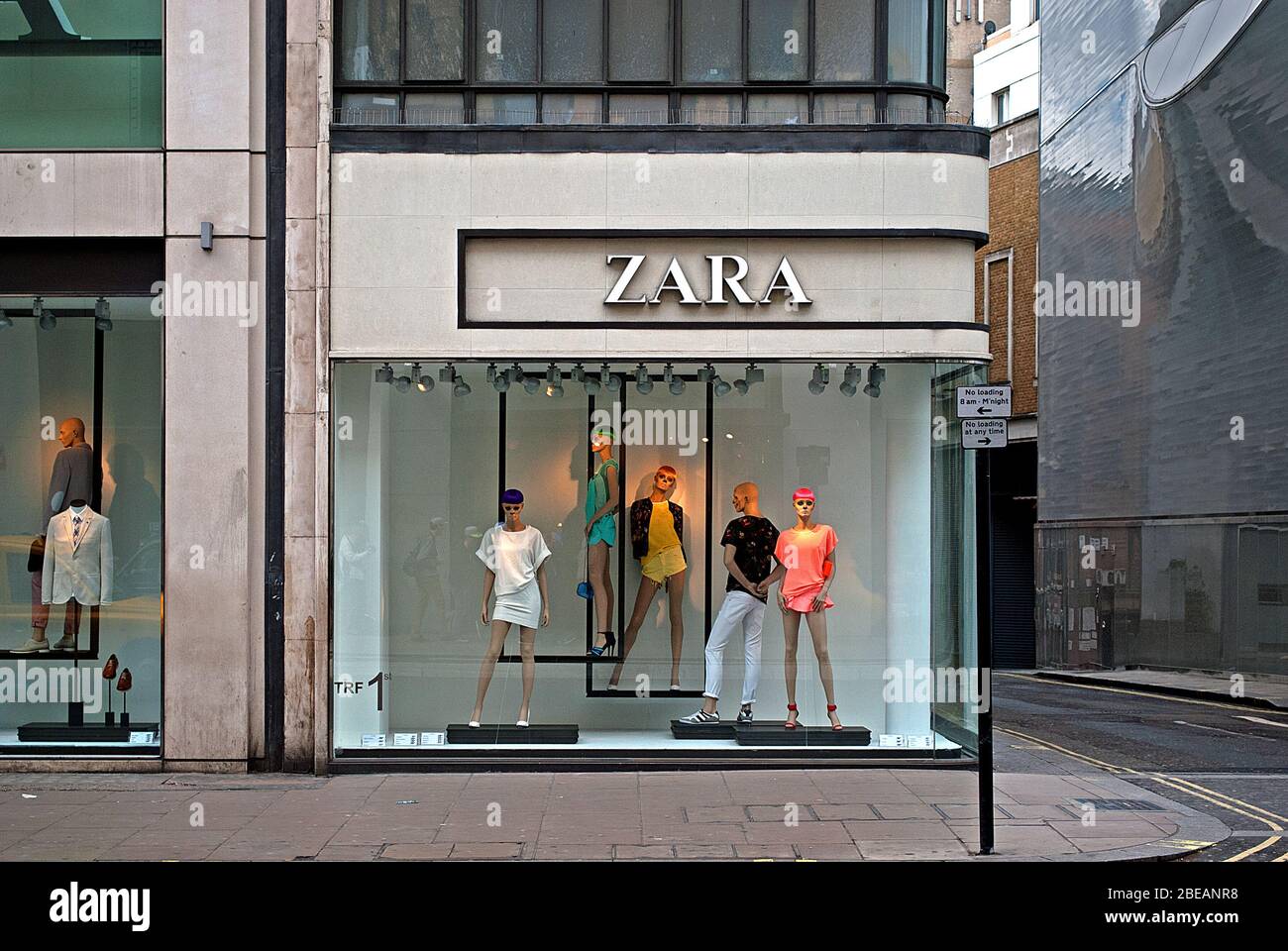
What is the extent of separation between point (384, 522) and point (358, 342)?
5.35 feet

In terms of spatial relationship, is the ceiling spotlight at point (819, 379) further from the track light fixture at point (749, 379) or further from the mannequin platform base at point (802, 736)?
the mannequin platform base at point (802, 736)

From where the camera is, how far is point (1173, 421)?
24.6 metres

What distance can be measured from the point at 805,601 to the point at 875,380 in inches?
78.9

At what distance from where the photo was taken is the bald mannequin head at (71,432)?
506 inches

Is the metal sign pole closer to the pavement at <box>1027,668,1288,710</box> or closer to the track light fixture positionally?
the track light fixture

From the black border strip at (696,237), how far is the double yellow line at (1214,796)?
4120 millimetres

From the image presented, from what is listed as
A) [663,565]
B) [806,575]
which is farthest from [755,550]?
[663,565]

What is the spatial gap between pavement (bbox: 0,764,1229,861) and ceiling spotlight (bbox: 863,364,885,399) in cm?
317

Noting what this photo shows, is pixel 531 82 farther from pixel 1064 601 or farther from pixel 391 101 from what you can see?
pixel 1064 601

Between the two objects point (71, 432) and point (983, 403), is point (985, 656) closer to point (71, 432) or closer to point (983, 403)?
point (983, 403)

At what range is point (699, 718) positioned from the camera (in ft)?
41.1

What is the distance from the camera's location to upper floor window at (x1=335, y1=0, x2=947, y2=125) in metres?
12.1

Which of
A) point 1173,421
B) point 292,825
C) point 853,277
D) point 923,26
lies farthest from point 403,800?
→ point 1173,421

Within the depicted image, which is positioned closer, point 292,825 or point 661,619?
point 292,825
